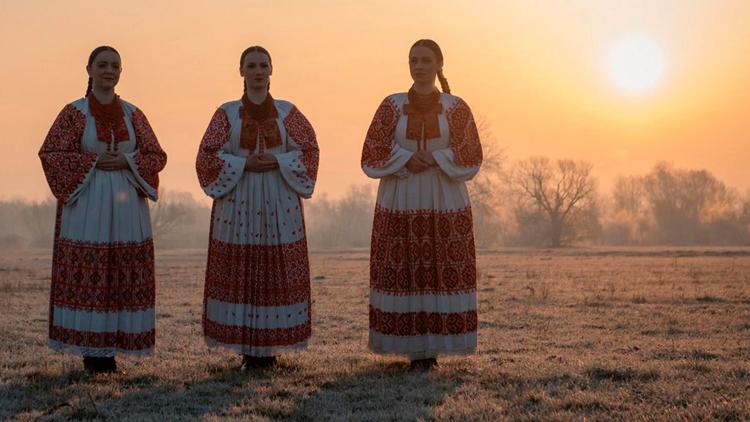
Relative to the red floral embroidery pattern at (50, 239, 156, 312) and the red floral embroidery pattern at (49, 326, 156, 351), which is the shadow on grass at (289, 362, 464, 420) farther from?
the red floral embroidery pattern at (50, 239, 156, 312)

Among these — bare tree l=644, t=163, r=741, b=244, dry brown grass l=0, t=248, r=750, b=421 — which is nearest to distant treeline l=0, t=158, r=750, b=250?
bare tree l=644, t=163, r=741, b=244

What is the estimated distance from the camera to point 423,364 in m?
7.88

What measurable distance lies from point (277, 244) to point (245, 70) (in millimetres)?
1513

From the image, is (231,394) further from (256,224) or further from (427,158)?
(427,158)

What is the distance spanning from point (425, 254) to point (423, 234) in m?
0.17

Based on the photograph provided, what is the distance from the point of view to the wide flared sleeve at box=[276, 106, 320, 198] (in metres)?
7.79

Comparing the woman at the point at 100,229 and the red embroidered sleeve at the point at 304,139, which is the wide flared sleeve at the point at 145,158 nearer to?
the woman at the point at 100,229

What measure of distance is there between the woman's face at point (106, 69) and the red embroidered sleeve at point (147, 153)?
378mm

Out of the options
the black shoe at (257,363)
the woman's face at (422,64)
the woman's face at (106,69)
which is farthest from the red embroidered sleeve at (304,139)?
the black shoe at (257,363)

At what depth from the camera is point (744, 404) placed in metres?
6.22

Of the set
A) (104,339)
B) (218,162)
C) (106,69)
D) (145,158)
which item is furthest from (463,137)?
(104,339)

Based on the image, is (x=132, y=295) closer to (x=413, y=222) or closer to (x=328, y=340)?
(x=413, y=222)

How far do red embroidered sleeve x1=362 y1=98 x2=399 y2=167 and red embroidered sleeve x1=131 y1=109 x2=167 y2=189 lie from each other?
70.4 inches

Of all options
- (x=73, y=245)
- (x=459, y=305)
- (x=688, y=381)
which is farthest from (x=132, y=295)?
(x=688, y=381)
